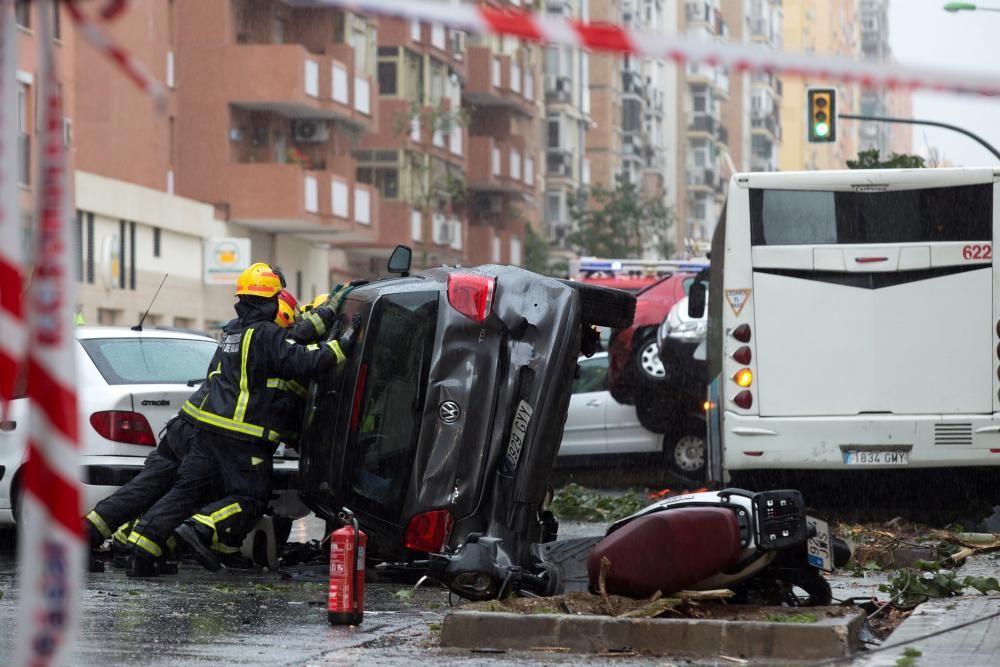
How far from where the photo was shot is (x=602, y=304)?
34.7ft

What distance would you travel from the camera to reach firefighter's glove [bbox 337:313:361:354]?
10.8 metres

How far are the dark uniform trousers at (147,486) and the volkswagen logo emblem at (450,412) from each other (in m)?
1.75

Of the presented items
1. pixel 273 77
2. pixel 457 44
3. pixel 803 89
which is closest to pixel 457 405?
pixel 273 77

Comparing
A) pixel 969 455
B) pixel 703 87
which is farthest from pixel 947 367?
pixel 703 87

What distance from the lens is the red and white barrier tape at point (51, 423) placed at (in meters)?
4.13

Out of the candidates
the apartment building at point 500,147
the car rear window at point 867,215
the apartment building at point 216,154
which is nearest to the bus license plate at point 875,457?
the car rear window at point 867,215

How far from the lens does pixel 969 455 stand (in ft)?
47.9

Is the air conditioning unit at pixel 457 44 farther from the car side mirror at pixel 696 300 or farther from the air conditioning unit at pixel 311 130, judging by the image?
the car side mirror at pixel 696 300

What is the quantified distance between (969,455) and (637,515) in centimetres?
651

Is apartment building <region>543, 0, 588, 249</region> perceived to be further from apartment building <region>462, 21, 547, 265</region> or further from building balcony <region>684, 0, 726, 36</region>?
building balcony <region>684, 0, 726, 36</region>

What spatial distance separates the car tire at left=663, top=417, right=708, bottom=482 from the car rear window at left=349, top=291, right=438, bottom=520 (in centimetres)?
897

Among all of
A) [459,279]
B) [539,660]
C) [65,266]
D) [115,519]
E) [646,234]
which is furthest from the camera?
[646,234]

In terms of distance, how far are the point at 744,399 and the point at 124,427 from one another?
507 centimetres

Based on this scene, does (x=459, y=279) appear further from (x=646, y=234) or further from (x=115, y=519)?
(x=646, y=234)
